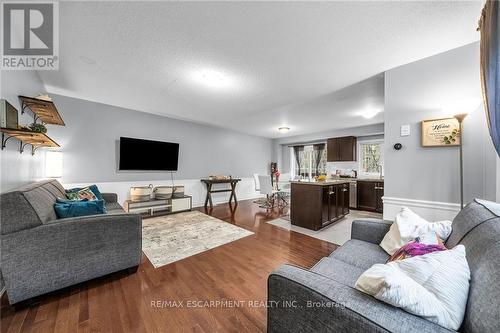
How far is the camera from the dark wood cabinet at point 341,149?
5.34m

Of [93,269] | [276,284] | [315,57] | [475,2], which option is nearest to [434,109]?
[475,2]

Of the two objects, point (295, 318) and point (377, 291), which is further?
point (295, 318)

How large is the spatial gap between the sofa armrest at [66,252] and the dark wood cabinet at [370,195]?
520cm

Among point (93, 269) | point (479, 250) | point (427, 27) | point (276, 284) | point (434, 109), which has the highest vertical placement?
point (427, 27)

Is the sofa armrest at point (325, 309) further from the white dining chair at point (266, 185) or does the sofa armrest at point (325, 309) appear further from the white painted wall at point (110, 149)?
the white dining chair at point (266, 185)

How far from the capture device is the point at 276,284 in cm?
86

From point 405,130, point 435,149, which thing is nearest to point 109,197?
point 405,130

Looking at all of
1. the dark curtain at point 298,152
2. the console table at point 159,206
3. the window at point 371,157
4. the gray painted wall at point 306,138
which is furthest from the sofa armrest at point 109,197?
the window at point 371,157

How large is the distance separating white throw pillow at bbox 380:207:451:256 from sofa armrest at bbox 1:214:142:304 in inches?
90.6

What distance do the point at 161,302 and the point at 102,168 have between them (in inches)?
135

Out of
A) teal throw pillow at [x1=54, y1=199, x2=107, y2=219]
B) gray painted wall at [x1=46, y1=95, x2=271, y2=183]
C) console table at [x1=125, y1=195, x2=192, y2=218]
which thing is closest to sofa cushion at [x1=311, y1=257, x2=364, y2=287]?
teal throw pillow at [x1=54, y1=199, x2=107, y2=219]

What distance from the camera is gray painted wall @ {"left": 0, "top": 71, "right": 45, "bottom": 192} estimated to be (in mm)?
1608

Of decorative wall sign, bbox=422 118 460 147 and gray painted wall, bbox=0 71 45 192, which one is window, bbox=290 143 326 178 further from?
gray painted wall, bbox=0 71 45 192

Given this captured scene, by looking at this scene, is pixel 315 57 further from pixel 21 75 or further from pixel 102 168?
pixel 102 168
